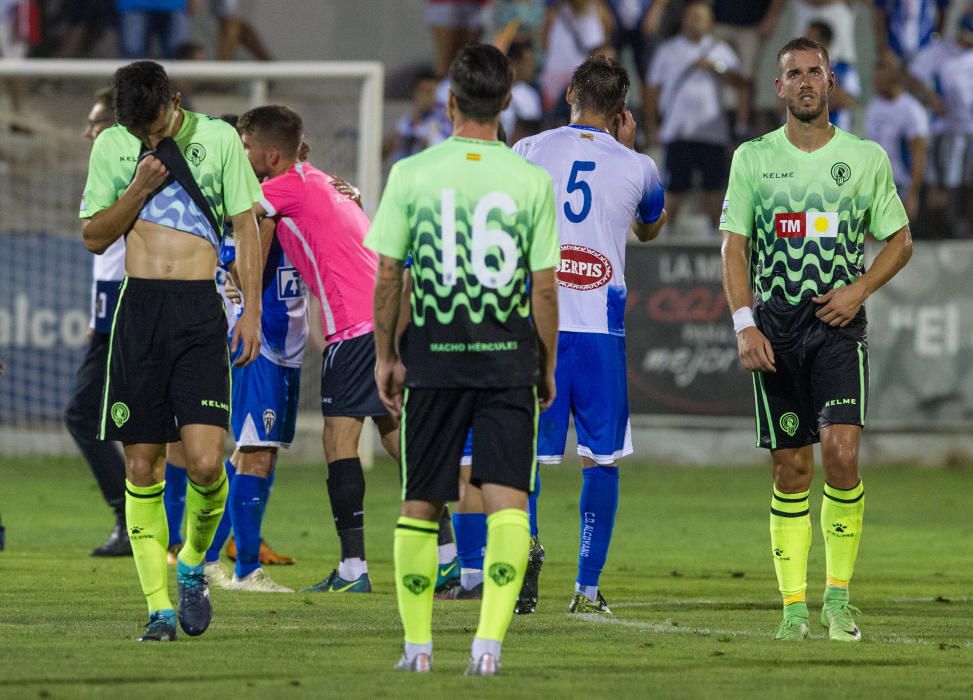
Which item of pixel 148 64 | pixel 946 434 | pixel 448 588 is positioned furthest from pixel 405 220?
pixel 946 434

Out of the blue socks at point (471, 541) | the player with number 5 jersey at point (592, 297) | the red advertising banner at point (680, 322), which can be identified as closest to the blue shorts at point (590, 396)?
the player with number 5 jersey at point (592, 297)

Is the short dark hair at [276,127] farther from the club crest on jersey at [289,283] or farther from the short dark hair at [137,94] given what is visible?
the short dark hair at [137,94]

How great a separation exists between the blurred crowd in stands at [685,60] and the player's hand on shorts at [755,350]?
9.93 metres

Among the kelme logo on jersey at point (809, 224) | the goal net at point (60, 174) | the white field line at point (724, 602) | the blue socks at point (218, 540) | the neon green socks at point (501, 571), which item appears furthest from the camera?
the goal net at point (60, 174)

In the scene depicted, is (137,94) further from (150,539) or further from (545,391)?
(545,391)

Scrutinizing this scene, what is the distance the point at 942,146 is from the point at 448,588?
36.5 feet

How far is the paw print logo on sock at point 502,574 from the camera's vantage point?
5812 mm

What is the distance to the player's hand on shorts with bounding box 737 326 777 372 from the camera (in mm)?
7195

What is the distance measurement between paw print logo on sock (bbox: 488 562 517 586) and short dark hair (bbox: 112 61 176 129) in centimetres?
230

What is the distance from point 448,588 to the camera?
339 inches

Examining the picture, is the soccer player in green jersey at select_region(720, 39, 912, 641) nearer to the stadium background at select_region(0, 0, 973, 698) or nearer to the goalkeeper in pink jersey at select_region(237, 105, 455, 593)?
the stadium background at select_region(0, 0, 973, 698)

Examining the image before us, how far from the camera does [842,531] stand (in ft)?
24.0

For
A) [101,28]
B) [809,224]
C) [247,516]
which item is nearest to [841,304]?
[809,224]

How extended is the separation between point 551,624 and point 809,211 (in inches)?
81.3
